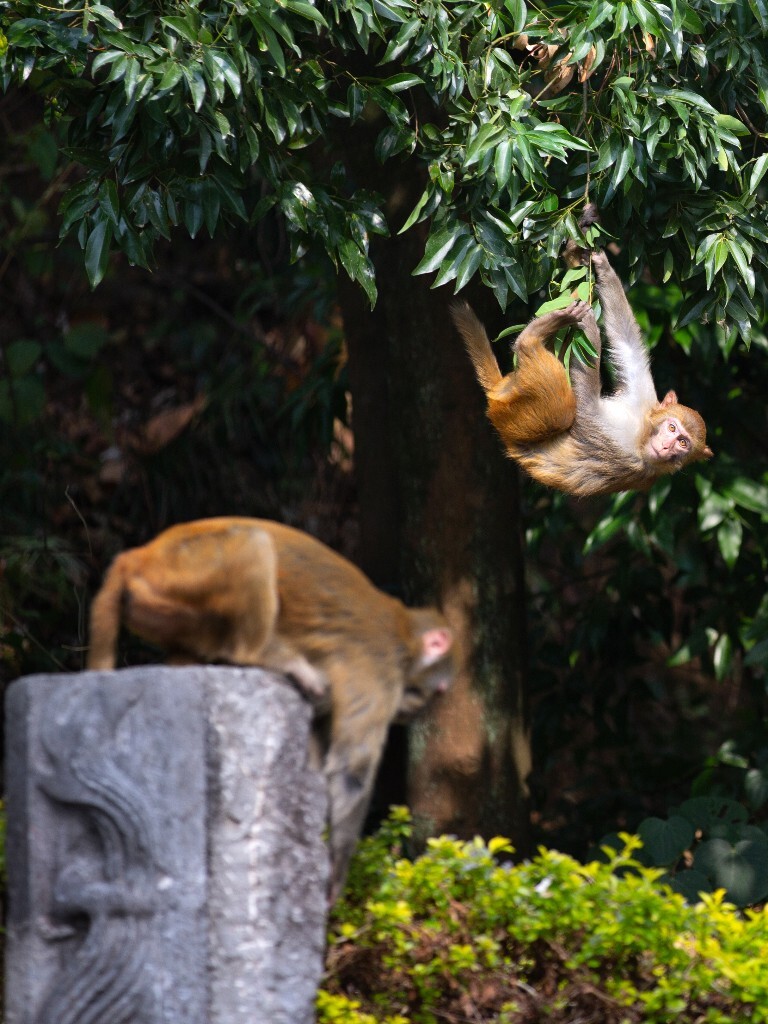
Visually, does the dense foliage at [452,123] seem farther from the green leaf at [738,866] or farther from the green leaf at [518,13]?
the green leaf at [738,866]

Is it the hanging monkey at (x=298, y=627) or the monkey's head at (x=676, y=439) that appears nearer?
the hanging monkey at (x=298, y=627)

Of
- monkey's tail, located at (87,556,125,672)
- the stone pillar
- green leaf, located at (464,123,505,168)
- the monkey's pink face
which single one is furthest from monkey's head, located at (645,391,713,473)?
monkey's tail, located at (87,556,125,672)

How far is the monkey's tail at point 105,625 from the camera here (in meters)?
3.59

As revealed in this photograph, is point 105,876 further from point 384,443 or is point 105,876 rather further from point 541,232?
point 384,443

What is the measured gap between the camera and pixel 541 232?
4.00m

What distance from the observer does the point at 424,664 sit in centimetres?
411

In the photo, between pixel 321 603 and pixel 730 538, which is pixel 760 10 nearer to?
pixel 321 603

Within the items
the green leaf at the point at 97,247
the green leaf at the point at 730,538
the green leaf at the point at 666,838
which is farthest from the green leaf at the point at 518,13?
the green leaf at the point at 666,838

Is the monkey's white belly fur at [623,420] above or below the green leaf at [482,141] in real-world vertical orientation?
below

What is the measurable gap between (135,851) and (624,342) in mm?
2887

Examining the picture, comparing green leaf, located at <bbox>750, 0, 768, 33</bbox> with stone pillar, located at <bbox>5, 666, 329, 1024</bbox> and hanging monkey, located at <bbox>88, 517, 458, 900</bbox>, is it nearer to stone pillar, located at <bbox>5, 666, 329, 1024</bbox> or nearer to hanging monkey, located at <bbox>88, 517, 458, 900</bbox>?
hanging monkey, located at <bbox>88, 517, 458, 900</bbox>

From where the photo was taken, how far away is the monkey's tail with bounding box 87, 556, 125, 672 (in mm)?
3590

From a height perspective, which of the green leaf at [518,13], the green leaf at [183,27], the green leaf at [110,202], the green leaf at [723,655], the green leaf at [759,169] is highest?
the green leaf at [518,13]

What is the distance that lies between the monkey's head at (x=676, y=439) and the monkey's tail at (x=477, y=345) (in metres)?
0.75
